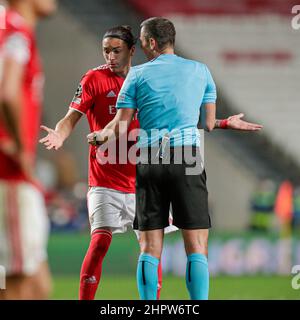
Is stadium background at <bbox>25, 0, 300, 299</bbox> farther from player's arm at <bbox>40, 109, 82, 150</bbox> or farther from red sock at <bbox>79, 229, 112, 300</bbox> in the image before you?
player's arm at <bbox>40, 109, 82, 150</bbox>

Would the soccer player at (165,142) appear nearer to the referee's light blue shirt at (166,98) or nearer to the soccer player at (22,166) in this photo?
the referee's light blue shirt at (166,98)

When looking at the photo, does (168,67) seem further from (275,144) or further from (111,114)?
(275,144)

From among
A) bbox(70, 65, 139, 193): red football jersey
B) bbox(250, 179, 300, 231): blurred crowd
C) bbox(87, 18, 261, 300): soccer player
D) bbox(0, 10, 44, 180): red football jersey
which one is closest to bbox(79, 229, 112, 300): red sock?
bbox(70, 65, 139, 193): red football jersey

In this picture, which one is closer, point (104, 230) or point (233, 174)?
point (104, 230)

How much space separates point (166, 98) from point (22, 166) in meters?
1.54

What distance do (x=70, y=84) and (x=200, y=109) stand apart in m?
13.7

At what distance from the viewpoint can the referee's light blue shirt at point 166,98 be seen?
201 inches

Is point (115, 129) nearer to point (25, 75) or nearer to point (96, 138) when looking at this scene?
point (96, 138)

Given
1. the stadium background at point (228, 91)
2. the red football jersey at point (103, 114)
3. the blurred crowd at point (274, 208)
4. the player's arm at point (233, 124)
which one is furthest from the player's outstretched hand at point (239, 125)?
the blurred crowd at point (274, 208)

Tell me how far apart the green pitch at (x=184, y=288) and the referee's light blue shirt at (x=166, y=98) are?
452 centimetres
